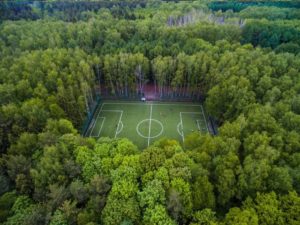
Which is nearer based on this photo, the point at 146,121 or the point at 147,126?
the point at 147,126

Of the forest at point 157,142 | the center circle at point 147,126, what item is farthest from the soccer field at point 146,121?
the forest at point 157,142

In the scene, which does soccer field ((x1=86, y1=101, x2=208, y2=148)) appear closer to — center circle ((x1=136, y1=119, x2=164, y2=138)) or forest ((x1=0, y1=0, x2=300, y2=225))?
center circle ((x1=136, y1=119, x2=164, y2=138))

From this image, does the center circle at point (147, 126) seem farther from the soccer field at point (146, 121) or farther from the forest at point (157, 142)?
the forest at point (157, 142)

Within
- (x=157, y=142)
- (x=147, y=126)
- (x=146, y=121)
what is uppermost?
(x=157, y=142)

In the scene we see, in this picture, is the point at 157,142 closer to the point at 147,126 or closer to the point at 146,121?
the point at 147,126

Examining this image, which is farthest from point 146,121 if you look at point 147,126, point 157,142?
point 157,142

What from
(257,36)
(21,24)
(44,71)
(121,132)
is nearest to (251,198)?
(121,132)
